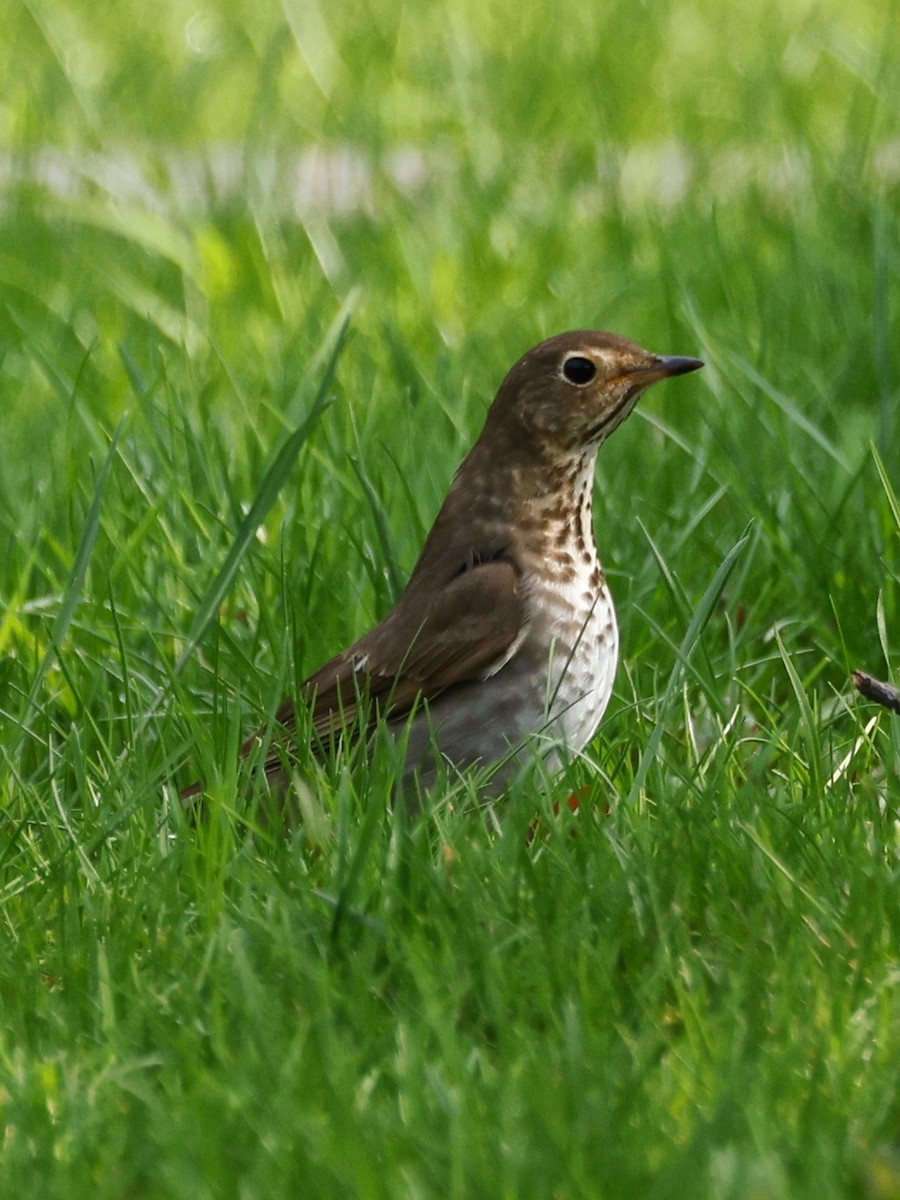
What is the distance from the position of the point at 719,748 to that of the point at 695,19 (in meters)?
7.94

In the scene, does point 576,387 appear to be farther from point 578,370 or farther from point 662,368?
point 662,368

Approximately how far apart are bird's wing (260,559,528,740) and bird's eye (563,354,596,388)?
452 millimetres

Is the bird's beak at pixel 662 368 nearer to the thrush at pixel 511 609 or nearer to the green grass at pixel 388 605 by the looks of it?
the thrush at pixel 511 609

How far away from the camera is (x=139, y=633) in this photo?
4750mm

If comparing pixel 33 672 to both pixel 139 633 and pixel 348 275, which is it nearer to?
pixel 139 633

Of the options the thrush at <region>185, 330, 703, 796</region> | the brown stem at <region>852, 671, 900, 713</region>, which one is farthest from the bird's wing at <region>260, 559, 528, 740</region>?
the brown stem at <region>852, 671, 900, 713</region>

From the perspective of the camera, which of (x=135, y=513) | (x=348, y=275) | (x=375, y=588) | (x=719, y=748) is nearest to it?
(x=719, y=748)

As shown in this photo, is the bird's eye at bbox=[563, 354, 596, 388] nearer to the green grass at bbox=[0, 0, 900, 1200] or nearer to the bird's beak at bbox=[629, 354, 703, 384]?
the bird's beak at bbox=[629, 354, 703, 384]

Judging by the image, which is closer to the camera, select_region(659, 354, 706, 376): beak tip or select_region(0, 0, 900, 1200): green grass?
select_region(0, 0, 900, 1200): green grass

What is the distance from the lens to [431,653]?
4.22 m

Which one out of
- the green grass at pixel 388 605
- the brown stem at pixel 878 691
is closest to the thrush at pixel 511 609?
the green grass at pixel 388 605

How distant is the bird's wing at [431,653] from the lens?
13.8ft

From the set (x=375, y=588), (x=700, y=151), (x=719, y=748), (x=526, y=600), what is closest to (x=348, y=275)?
(x=700, y=151)

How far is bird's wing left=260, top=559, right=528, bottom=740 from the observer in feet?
13.8
